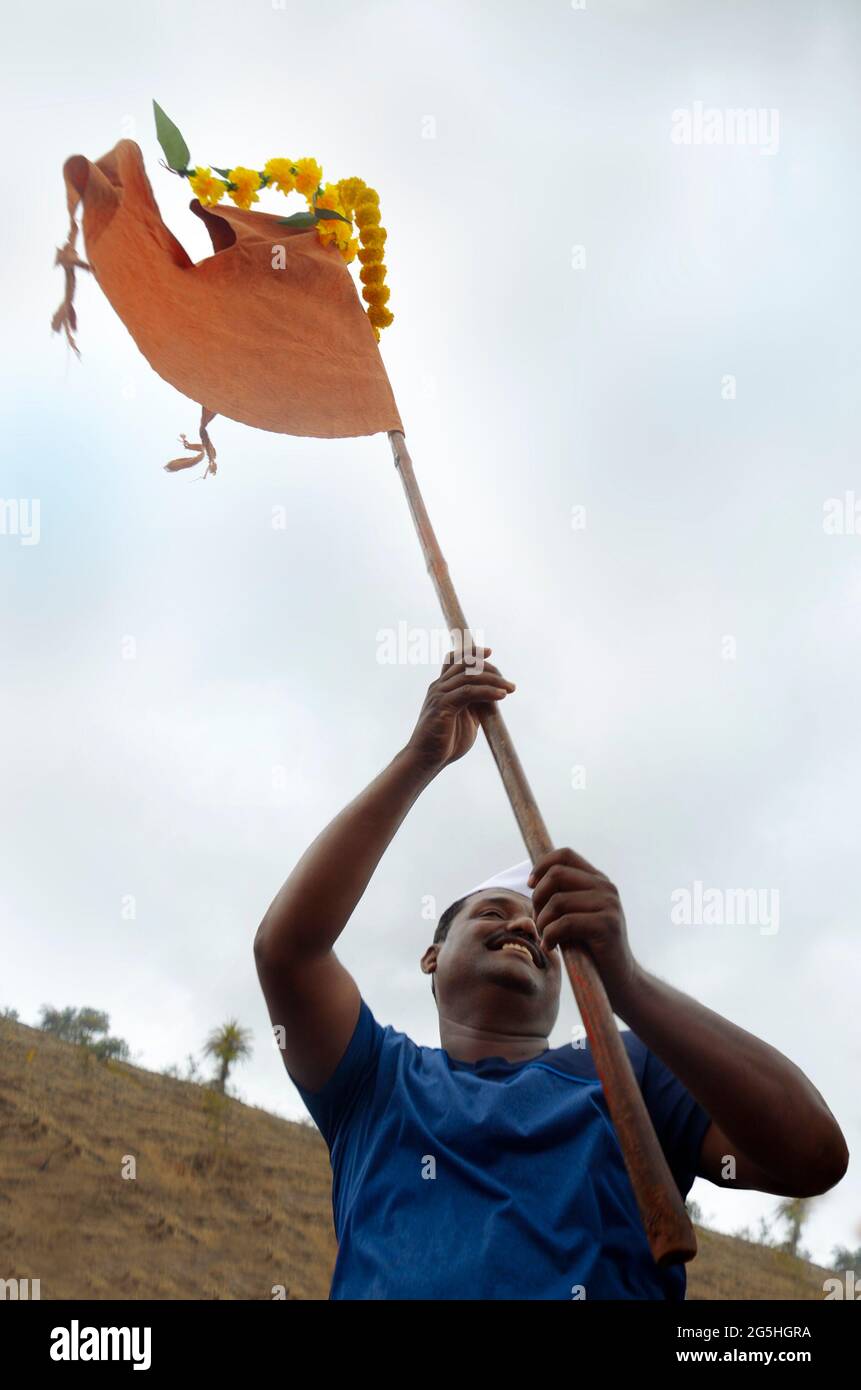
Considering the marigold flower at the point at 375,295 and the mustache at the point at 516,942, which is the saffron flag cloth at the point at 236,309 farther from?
the mustache at the point at 516,942

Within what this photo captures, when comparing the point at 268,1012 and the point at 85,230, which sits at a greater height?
the point at 85,230

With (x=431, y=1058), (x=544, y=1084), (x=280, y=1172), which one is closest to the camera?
(x=544, y=1084)

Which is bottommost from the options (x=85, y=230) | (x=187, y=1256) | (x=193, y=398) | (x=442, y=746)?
(x=187, y=1256)

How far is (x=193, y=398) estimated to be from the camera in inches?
122

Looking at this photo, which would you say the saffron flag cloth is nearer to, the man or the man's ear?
the man

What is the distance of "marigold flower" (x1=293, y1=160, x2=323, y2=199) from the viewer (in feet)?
11.1

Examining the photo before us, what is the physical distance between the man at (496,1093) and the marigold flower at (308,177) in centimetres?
172

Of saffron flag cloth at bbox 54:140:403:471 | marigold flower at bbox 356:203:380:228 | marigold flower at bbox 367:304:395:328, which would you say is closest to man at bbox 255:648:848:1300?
saffron flag cloth at bbox 54:140:403:471

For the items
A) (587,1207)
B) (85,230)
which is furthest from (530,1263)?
(85,230)

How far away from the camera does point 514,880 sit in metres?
3.34

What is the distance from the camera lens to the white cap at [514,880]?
3238mm
